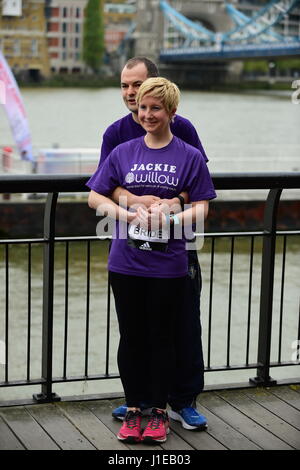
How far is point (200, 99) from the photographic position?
6125 centimetres

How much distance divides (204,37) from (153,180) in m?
61.3

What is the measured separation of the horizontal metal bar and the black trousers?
0.44m

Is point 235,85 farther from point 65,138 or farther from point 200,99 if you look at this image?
point 65,138

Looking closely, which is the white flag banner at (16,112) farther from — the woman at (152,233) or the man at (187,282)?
the woman at (152,233)

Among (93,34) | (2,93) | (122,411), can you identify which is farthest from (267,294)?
(93,34)

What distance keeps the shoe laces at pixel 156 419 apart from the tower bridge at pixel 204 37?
3944 centimetres

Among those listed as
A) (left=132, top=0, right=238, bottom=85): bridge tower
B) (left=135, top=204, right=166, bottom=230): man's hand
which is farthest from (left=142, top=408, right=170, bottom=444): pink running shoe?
(left=132, top=0, right=238, bottom=85): bridge tower

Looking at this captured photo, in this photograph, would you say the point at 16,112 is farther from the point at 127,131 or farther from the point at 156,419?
the point at 156,419

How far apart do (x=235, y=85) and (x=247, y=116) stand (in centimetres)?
1422

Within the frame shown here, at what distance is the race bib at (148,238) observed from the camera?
8.74ft

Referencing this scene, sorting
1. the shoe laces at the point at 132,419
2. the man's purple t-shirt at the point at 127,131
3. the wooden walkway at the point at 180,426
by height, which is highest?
the man's purple t-shirt at the point at 127,131

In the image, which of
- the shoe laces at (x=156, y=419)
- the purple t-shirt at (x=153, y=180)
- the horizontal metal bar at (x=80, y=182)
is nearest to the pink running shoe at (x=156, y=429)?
the shoe laces at (x=156, y=419)

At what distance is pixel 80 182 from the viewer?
3082mm

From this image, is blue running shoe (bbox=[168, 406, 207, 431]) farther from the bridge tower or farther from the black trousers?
the bridge tower
